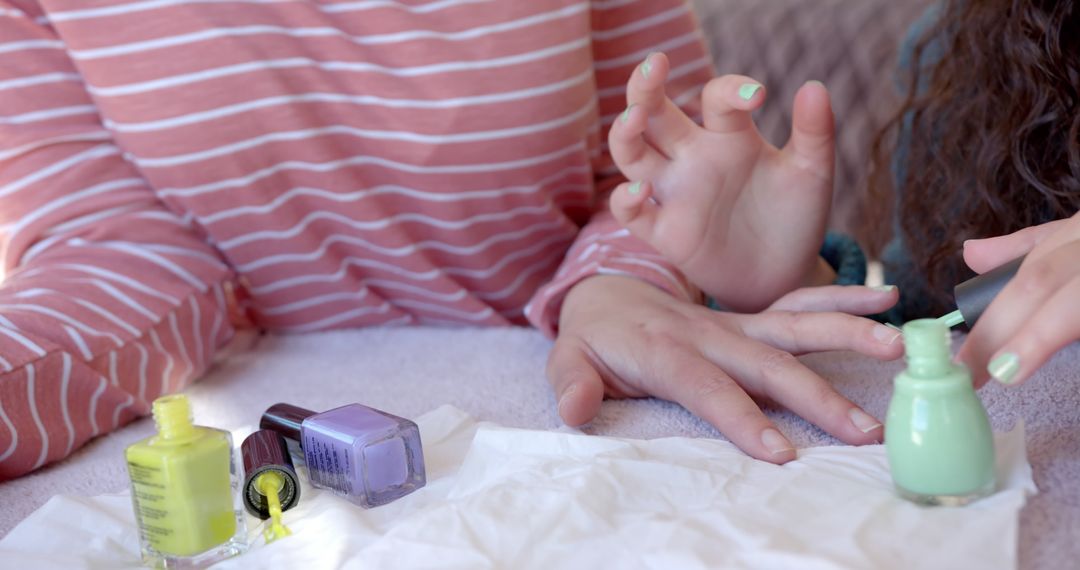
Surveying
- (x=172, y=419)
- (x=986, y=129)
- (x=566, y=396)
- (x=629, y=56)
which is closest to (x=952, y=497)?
(x=566, y=396)

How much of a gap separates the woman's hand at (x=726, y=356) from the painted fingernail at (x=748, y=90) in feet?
0.48

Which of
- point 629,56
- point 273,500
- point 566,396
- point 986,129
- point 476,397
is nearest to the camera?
point 273,500

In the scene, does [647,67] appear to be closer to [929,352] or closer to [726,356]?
[726,356]

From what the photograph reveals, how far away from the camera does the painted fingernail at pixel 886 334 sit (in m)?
0.57

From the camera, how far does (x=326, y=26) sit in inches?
35.3

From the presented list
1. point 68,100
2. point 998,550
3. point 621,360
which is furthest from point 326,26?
point 998,550

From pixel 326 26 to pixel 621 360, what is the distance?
0.42 meters

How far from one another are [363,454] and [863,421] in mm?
275

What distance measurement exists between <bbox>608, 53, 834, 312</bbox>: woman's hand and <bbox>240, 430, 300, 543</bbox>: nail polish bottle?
30cm

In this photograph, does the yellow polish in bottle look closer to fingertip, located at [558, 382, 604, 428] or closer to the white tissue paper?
the white tissue paper

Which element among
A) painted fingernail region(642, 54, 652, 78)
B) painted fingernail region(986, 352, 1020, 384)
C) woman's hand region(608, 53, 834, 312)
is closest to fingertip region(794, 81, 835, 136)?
woman's hand region(608, 53, 834, 312)

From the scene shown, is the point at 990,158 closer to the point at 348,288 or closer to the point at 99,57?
the point at 348,288

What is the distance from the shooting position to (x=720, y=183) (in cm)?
75

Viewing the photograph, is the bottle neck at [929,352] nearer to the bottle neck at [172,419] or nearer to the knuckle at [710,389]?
the knuckle at [710,389]
